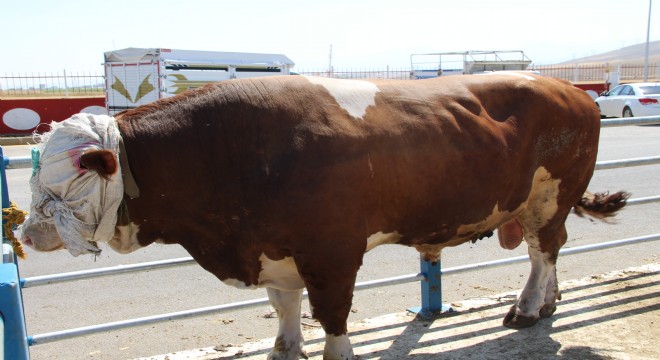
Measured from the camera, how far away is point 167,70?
1947 cm

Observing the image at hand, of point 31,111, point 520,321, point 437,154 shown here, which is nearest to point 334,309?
point 437,154

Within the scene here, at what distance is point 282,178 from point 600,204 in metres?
2.89

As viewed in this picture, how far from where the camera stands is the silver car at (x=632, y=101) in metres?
23.0

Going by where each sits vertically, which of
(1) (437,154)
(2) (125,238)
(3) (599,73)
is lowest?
(3) (599,73)

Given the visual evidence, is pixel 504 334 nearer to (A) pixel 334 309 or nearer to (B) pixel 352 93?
(A) pixel 334 309

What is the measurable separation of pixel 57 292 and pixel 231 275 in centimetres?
333

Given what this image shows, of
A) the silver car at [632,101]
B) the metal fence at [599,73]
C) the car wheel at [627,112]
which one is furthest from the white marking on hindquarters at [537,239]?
the metal fence at [599,73]

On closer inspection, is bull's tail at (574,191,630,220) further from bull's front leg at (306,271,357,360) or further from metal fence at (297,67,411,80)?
metal fence at (297,67,411,80)

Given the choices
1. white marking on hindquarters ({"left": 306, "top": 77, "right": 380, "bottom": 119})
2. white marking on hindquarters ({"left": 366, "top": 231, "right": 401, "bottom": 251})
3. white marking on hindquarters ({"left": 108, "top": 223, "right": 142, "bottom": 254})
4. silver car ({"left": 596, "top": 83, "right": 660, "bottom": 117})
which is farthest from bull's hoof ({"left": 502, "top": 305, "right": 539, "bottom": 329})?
silver car ({"left": 596, "top": 83, "right": 660, "bottom": 117})

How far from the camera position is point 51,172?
305 centimetres

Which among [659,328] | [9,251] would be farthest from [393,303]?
[9,251]

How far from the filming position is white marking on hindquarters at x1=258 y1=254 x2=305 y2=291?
345 cm

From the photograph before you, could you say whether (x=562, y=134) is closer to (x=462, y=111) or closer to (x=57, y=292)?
(x=462, y=111)

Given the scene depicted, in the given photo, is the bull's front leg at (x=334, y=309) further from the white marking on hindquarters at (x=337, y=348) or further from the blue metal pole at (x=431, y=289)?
the blue metal pole at (x=431, y=289)
